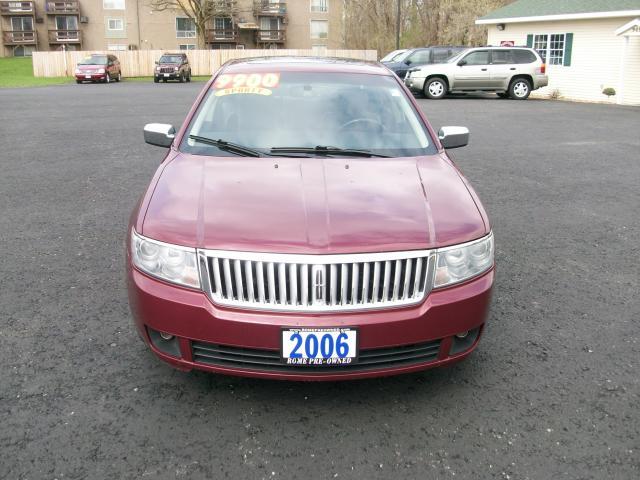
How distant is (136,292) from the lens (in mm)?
2973

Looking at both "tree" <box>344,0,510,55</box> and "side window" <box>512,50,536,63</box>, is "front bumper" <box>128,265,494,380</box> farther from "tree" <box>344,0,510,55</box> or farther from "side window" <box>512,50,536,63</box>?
"tree" <box>344,0,510,55</box>

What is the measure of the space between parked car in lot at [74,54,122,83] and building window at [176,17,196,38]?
26.0 metres

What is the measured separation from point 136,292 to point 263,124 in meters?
1.57

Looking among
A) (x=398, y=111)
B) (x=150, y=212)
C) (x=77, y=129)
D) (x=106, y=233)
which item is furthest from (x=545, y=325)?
(x=77, y=129)

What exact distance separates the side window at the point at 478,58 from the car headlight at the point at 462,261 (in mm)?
20774

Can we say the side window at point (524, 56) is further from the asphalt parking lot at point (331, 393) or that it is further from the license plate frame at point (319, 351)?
the license plate frame at point (319, 351)

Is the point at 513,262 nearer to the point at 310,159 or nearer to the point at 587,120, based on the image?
the point at 310,159

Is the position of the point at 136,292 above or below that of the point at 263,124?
below

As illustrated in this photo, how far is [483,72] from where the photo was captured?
885 inches

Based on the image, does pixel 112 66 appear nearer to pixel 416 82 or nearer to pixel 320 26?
pixel 416 82

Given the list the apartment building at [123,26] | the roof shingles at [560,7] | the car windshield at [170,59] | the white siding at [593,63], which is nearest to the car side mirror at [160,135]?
the white siding at [593,63]

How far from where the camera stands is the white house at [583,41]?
22.0 m

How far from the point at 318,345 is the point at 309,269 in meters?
0.33

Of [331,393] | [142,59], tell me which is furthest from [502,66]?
[142,59]
